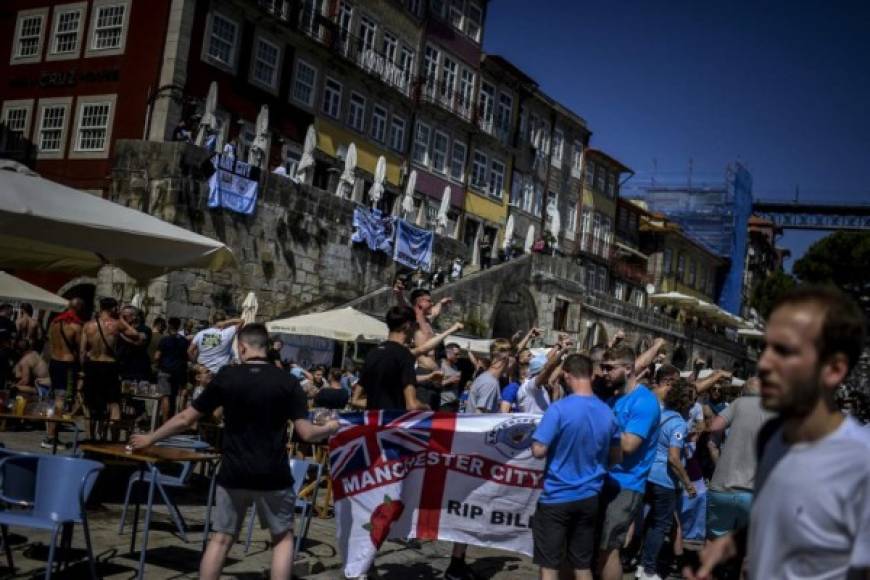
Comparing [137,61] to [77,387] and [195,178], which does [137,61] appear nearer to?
[195,178]

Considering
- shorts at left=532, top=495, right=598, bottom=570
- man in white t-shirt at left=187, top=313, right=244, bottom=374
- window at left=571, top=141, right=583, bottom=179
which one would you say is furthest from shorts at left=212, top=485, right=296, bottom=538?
window at left=571, top=141, right=583, bottom=179

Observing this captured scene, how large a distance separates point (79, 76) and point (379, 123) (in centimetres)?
1037

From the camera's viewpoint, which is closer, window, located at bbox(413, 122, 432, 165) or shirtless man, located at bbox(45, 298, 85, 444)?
shirtless man, located at bbox(45, 298, 85, 444)

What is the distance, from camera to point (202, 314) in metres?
20.9

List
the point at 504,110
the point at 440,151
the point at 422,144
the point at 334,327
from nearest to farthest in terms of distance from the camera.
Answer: the point at 334,327
the point at 422,144
the point at 440,151
the point at 504,110

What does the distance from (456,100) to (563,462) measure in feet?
103

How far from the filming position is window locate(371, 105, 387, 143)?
31188 mm

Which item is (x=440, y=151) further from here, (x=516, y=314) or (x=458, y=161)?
(x=516, y=314)

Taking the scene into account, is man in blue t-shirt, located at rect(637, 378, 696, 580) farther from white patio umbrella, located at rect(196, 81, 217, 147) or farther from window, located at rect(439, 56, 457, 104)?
window, located at rect(439, 56, 457, 104)

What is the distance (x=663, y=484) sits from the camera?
793 centimetres

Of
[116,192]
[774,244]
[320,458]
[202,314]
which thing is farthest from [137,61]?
[774,244]

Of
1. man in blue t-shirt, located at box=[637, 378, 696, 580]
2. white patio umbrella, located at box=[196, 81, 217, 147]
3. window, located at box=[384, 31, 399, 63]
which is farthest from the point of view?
window, located at box=[384, 31, 399, 63]

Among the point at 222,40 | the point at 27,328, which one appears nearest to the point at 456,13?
the point at 222,40

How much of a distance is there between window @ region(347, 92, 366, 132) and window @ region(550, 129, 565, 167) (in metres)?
15.2
